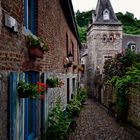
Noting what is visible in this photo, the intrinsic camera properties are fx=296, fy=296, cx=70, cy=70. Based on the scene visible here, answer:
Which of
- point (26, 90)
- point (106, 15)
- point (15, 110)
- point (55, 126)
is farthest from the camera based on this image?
point (106, 15)

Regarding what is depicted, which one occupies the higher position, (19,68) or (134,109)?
(19,68)

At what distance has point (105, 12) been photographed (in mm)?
38250

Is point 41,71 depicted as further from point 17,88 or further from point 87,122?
point 87,122

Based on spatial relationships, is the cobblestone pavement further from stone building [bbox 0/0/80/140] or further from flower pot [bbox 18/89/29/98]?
flower pot [bbox 18/89/29/98]

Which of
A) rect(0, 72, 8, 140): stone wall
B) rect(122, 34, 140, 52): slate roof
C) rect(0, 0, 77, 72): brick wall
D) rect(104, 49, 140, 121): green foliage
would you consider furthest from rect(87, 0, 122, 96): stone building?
rect(0, 72, 8, 140): stone wall

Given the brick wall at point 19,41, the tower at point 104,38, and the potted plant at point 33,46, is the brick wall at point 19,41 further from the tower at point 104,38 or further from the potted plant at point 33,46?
the tower at point 104,38

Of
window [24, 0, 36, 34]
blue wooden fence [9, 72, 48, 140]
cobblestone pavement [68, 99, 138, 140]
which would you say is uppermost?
window [24, 0, 36, 34]

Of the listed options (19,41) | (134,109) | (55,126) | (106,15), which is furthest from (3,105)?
(106,15)

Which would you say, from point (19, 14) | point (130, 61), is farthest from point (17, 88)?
point (130, 61)

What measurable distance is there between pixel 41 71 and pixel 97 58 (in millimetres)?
29346

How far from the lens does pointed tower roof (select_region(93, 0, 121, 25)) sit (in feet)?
123

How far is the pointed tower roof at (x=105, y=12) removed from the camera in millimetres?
37559

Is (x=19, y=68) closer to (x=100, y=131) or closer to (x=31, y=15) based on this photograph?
(x=31, y=15)

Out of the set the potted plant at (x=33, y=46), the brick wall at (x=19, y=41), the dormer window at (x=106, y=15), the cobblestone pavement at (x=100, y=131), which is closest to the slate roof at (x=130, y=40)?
the dormer window at (x=106, y=15)
